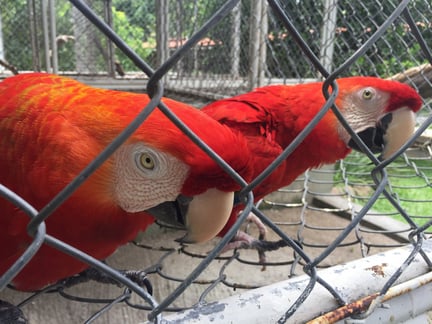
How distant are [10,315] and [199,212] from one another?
0.45m

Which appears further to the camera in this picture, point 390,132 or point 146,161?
point 390,132

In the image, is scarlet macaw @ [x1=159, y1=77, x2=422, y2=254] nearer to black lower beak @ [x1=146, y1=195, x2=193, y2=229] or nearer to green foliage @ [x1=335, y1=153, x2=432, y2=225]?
black lower beak @ [x1=146, y1=195, x2=193, y2=229]

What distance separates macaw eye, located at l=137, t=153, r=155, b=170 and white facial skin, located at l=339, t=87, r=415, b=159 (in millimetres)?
809

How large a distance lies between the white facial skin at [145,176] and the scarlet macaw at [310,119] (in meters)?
0.52

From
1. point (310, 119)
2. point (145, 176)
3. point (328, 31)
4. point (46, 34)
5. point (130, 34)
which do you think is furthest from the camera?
point (130, 34)

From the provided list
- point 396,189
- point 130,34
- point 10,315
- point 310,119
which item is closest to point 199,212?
point 10,315

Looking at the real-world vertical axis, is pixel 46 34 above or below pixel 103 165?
above

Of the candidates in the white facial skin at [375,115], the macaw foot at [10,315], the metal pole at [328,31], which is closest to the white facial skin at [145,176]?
the macaw foot at [10,315]

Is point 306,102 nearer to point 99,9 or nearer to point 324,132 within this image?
point 324,132

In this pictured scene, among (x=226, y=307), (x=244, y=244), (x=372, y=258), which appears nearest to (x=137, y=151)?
(x=226, y=307)

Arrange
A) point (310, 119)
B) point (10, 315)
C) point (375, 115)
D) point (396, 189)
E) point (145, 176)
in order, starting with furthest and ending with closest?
1. point (396, 189)
2. point (375, 115)
3. point (310, 119)
4. point (10, 315)
5. point (145, 176)

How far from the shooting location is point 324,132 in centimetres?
128

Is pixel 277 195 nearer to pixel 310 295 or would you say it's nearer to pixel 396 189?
pixel 396 189

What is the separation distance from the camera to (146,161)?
0.66m
